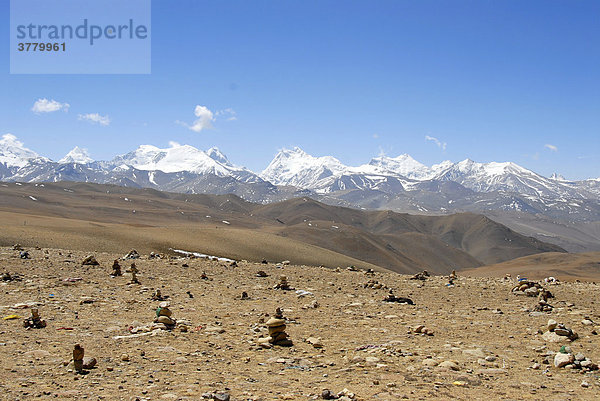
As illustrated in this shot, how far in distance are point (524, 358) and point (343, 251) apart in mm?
126785

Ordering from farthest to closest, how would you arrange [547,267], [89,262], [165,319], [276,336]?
[547,267] < [89,262] < [165,319] < [276,336]

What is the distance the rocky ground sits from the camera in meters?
7.30

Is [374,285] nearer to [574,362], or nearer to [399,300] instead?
[399,300]

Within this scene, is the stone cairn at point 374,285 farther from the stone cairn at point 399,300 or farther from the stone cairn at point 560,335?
the stone cairn at point 560,335

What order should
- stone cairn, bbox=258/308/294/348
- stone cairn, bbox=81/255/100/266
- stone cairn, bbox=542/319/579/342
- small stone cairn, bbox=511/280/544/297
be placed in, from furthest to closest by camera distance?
1. stone cairn, bbox=81/255/100/266
2. small stone cairn, bbox=511/280/544/297
3. stone cairn, bbox=542/319/579/342
4. stone cairn, bbox=258/308/294/348

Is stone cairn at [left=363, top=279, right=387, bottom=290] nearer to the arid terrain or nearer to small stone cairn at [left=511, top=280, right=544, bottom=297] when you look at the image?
the arid terrain

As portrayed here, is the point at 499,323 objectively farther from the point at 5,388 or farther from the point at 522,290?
the point at 5,388

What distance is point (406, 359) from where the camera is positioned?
8.77 m

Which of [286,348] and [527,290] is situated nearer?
[286,348]

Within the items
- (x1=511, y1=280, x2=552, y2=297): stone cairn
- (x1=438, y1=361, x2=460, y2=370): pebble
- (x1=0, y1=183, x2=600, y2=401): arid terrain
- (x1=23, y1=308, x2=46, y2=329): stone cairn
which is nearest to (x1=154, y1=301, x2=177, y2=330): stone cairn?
(x1=0, y1=183, x2=600, y2=401): arid terrain

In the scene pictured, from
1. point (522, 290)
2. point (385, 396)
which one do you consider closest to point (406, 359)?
point (385, 396)

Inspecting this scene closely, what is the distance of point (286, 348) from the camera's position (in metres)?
9.75

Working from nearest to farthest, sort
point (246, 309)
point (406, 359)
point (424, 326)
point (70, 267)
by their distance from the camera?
1. point (406, 359)
2. point (424, 326)
3. point (246, 309)
4. point (70, 267)

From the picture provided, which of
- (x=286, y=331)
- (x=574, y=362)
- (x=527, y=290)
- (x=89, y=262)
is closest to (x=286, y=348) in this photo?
(x=286, y=331)
